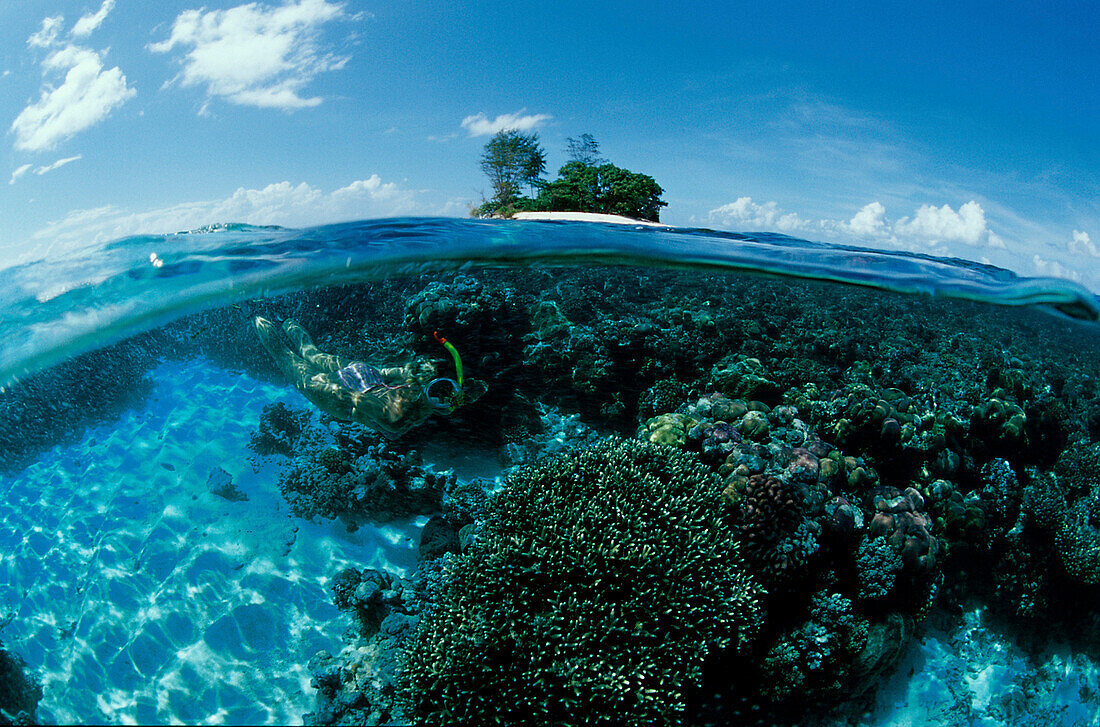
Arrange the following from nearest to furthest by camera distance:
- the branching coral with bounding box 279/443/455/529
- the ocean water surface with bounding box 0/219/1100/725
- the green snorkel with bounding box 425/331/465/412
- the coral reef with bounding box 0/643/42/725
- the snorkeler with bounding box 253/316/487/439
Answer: the ocean water surface with bounding box 0/219/1100/725 → the coral reef with bounding box 0/643/42/725 → the branching coral with bounding box 279/443/455/529 → the snorkeler with bounding box 253/316/487/439 → the green snorkel with bounding box 425/331/465/412

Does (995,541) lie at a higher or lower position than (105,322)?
lower

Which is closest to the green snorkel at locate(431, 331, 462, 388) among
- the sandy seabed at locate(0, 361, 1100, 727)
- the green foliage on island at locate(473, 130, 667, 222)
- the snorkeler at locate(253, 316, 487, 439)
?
the snorkeler at locate(253, 316, 487, 439)

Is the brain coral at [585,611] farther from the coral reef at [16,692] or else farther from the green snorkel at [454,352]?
the coral reef at [16,692]

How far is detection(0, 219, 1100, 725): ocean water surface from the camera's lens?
15.2ft

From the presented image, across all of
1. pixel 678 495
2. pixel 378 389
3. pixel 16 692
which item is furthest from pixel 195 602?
pixel 678 495

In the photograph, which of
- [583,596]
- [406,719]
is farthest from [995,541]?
[406,719]

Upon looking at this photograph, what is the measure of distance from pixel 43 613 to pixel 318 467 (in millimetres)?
3153

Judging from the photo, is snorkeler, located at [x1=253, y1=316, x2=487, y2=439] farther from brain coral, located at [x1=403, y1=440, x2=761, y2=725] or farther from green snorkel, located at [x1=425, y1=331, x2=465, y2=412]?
brain coral, located at [x1=403, y1=440, x2=761, y2=725]

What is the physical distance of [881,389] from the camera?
8.14 meters

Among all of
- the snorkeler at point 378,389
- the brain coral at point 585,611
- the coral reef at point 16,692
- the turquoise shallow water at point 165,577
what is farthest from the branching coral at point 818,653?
the coral reef at point 16,692

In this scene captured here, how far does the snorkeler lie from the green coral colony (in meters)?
0.26

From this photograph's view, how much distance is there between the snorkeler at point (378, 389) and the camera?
7535 millimetres

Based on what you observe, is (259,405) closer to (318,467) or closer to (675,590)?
(318,467)

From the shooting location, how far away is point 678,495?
5.31 metres
